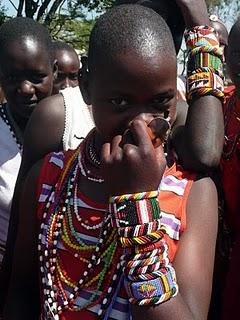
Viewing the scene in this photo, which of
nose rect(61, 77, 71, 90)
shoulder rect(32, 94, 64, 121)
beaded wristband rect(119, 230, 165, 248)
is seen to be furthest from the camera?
nose rect(61, 77, 71, 90)

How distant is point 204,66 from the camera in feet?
6.10

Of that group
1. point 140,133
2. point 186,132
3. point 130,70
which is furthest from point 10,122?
point 140,133

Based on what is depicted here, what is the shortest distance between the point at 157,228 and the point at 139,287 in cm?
14

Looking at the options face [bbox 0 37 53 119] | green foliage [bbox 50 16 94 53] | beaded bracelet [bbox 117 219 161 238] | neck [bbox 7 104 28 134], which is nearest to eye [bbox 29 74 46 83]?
face [bbox 0 37 53 119]

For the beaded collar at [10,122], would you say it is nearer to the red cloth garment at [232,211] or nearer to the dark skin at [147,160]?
the red cloth garment at [232,211]

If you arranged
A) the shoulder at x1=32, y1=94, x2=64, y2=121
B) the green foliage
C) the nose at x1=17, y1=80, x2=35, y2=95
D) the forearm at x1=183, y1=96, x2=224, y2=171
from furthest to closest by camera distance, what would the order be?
the green foliage → the nose at x1=17, y1=80, x2=35, y2=95 → the shoulder at x1=32, y1=94, x2=64, y2=121 → the forearm at x1=183, y1=96, x2=224, y2=171

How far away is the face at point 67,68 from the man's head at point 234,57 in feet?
6.05

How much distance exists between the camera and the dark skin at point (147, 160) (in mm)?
1469

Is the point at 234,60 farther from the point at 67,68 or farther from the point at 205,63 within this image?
the point at 67,68

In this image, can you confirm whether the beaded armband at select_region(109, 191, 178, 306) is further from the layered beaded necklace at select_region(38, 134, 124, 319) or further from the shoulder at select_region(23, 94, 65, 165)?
the shoulder at select_region(23, 94, 65, 165)

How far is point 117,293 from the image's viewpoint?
1.65m

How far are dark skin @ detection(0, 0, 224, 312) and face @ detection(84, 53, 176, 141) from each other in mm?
162

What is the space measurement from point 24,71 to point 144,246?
1.71m

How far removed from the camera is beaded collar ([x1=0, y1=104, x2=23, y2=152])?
9.78 feet
